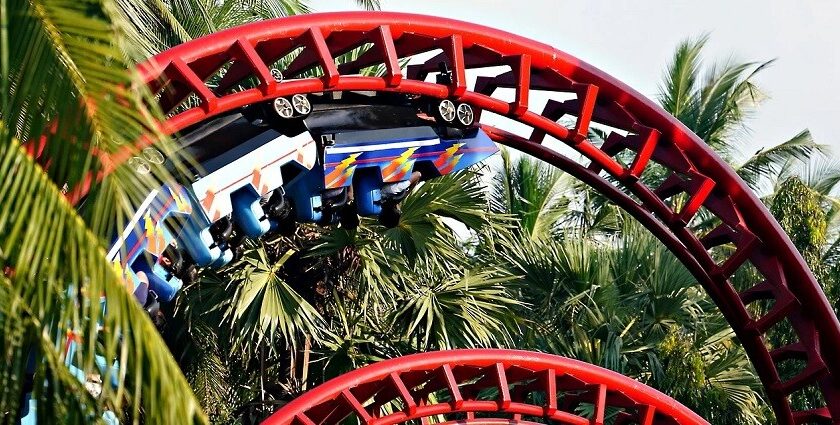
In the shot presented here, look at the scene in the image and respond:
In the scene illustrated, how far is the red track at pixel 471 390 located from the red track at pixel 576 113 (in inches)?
41.4

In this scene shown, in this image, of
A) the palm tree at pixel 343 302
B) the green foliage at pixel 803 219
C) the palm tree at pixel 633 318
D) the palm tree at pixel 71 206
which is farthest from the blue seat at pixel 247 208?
the green foliage at pixel 803 219

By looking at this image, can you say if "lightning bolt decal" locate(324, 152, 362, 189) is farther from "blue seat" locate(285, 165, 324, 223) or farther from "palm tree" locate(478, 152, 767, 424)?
"palm tree" locate(478, 152, 767, 424)

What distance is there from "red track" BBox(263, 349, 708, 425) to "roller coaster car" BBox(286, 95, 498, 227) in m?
1.15

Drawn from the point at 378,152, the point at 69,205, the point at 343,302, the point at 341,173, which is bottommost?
the point at 69,205

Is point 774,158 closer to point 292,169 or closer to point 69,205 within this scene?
point 292,169

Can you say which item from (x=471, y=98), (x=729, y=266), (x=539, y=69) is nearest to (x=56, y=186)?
(x=471, y=98)

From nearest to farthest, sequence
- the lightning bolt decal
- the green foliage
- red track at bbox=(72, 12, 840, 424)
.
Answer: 1. red track at bbox=(72, 12, 840, 424)
2. the lightning bolt decal
3. the green foliage

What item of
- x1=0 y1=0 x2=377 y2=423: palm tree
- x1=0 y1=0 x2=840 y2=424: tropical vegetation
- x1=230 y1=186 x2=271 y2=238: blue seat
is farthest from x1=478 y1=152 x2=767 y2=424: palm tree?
x1=0 y1=0 x2=377 y2=423: palm tree

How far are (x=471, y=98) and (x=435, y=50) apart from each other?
42 centimetres

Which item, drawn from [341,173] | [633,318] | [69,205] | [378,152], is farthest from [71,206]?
[633,318]

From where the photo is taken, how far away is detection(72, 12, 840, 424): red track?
8273mm

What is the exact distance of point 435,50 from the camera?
30.6ft

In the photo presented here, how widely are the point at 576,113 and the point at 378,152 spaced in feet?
5.15

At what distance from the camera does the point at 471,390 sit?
11.1m
